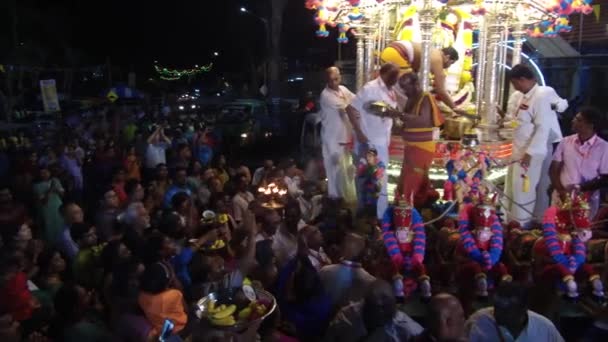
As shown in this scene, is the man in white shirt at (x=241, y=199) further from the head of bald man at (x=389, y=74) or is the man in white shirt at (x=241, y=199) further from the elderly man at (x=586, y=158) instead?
the elderly man at (x=586, y=158)

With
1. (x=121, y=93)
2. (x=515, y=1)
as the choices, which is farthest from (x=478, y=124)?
(x=121, y=93)

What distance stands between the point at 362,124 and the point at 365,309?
4.01 m

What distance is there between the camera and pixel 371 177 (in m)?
6.52

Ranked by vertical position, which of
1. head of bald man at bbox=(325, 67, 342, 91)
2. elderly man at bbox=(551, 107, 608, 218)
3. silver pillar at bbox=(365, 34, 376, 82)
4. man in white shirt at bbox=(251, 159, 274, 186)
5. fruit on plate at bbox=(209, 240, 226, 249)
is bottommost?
fruit on plate at bbox=(209, 240, 226, 249)

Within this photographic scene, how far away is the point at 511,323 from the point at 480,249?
1735 millimetres

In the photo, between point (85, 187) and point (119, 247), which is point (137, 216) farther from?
point (85, 187)

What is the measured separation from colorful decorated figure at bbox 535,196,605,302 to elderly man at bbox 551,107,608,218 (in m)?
1.01

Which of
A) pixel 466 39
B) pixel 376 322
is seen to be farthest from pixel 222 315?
pixel 466 39

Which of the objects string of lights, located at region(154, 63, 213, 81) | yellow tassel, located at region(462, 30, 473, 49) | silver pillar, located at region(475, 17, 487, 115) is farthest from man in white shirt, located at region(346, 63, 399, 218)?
string of lights, located at region(154, 63, 213, 81)

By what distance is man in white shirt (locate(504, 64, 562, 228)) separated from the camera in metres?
6.25

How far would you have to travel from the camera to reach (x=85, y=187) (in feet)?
30.0

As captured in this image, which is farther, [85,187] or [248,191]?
[85,187]

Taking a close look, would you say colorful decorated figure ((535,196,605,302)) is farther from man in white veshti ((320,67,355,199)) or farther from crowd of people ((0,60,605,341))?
man in white veshti ((320,67,355,199))

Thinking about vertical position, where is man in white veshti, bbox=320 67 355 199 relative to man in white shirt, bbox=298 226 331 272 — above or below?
above
